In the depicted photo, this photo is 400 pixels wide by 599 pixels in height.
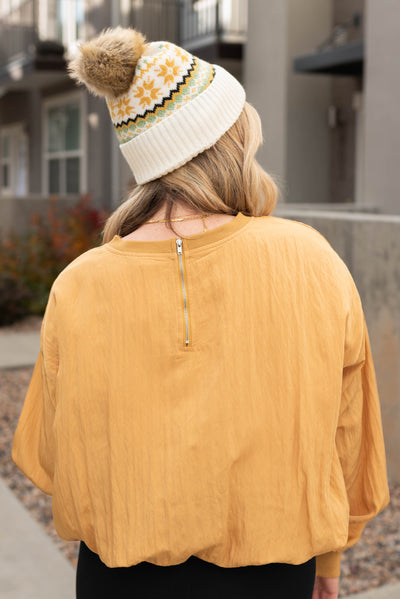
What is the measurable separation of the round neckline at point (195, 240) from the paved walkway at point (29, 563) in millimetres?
2210

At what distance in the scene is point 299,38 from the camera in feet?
37.7

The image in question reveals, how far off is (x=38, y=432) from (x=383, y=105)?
26.9 feet

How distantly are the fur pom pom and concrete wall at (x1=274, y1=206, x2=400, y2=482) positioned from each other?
9.19ft

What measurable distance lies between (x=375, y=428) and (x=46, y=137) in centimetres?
1618

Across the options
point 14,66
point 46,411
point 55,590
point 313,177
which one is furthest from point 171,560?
point 14,66

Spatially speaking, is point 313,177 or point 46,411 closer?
point 46,411

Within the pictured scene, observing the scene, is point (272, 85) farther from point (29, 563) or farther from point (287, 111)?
point (29, 563)

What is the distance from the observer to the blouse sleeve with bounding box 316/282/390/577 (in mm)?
1565

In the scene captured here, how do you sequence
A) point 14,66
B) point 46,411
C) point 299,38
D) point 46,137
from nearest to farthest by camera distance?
point 46,411 < point 299,38 < point 14,66 < point 46,137

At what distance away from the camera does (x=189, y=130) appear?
142cm

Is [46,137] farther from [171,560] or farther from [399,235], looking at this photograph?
[171,560]

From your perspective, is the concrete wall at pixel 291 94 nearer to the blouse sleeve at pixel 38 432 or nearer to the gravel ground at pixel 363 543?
the gravel ground at pixel 363 543

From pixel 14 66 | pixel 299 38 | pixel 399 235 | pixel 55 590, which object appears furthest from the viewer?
pixel 14 66

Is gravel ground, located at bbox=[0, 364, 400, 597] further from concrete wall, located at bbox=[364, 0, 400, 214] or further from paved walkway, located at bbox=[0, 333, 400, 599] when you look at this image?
concrete wall, located at bbox=[364, 0, 400, 214]
